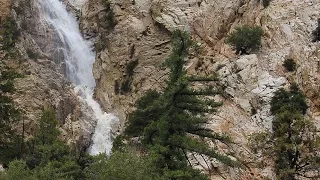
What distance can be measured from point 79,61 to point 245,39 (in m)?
18.4

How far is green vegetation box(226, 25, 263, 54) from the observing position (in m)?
39.0

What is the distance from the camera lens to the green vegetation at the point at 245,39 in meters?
39.0

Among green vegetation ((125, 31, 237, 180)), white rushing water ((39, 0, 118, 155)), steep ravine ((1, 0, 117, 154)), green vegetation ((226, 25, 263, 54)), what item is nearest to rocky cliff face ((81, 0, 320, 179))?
green vegetation ((226, 25, 263, 54))

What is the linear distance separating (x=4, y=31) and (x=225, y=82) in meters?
20.0

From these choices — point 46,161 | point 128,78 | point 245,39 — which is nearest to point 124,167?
point 46,161

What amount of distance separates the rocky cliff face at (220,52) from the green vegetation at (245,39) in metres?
0.83

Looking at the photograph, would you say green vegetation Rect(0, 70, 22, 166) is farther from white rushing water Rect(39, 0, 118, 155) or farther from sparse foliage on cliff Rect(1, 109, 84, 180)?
white rushing water Rect(39, 0, 118, 155)

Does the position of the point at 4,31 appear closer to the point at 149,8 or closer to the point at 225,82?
the point at 149,8

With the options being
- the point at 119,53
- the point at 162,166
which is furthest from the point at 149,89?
the point at 162,166

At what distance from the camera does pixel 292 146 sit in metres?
27.0

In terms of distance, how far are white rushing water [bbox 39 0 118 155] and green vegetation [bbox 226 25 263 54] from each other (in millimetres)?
13280

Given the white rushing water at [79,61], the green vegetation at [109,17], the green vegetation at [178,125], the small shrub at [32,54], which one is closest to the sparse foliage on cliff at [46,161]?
the green vegetation at [178,125]

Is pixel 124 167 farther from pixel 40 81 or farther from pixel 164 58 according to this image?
pixel 164 58

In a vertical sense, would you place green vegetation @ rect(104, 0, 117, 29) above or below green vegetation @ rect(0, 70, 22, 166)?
above
